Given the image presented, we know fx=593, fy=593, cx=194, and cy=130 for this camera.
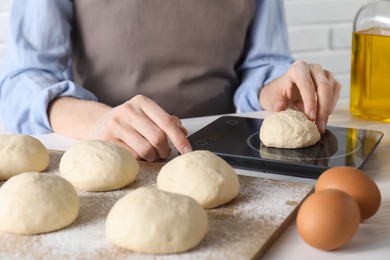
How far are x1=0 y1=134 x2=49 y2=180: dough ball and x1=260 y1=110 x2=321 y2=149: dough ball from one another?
11.8 inches

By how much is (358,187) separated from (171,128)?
0.92 ft

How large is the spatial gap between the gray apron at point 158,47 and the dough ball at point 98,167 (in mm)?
463

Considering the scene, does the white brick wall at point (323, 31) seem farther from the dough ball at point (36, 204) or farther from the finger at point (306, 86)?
the dough ball at point (36, 204)

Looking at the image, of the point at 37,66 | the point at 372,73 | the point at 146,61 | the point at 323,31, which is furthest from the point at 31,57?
the point at 323,31

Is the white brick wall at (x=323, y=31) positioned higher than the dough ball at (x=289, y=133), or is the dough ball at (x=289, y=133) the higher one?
the dough ball at (x=289, y=133)

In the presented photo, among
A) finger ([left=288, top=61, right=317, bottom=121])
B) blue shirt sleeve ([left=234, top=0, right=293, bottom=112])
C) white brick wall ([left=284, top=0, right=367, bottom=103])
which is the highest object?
finger ([left=288, top=61, right=317, bottom=121])

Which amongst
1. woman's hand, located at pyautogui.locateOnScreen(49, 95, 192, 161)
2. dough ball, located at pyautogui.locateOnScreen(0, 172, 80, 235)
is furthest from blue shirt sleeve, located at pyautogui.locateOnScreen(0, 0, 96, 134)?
dough ball, located at pyautogui.locateOnScreen(0, 172, 80, 235)

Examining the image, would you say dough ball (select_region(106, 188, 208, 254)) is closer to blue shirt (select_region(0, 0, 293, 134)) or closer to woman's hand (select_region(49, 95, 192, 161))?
woman's hand (select_region(49, 95, 192, 161))

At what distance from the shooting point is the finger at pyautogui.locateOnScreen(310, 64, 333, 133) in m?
0.90

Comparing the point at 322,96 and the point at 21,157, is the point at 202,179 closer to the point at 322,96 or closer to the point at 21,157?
the point at 21,157

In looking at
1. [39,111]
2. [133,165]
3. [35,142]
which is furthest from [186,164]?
[39,111]

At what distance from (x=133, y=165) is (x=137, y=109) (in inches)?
5.0

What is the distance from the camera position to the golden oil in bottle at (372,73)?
0.99 metres

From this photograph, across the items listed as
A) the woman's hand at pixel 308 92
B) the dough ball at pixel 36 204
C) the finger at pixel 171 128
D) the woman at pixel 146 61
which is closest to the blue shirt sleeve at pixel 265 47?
the woman at pixel 146 61
